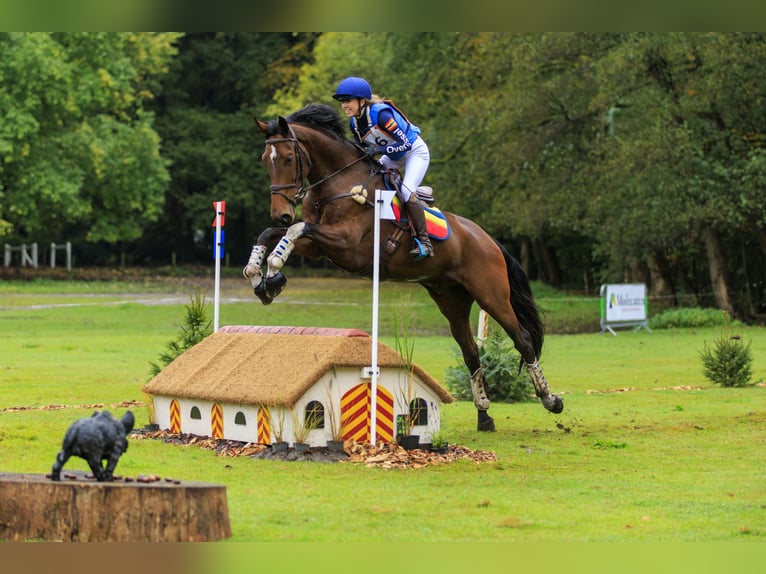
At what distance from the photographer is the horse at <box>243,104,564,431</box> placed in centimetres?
951

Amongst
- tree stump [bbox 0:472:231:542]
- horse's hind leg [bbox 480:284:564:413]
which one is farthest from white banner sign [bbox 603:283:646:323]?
tree stump [bbox 0:472:231:542]

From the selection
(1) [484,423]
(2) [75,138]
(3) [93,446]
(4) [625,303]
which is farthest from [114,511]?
(2) [75,138]

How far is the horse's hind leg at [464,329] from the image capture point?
38.0 feet

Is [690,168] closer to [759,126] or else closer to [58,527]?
[759,126]

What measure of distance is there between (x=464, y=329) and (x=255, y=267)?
308cm

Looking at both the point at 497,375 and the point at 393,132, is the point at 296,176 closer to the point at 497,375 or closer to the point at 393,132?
the point at 393,132

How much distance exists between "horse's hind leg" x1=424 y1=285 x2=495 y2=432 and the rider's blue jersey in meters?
1.76

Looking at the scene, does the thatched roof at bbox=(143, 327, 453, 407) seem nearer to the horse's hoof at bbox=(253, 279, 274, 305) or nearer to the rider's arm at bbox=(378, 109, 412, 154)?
the horse's hoof at bbox=(253, 279, 274, 305)

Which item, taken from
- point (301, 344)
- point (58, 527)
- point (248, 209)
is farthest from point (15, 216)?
point (58, 527)

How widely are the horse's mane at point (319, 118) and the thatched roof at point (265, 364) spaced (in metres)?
1.82

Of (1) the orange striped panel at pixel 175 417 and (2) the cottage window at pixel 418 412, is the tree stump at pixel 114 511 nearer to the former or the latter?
(2) the cottage window at pixel 418 412

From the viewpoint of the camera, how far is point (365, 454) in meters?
9.73

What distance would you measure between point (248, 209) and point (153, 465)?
1845 inches

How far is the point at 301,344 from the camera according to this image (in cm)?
1034
